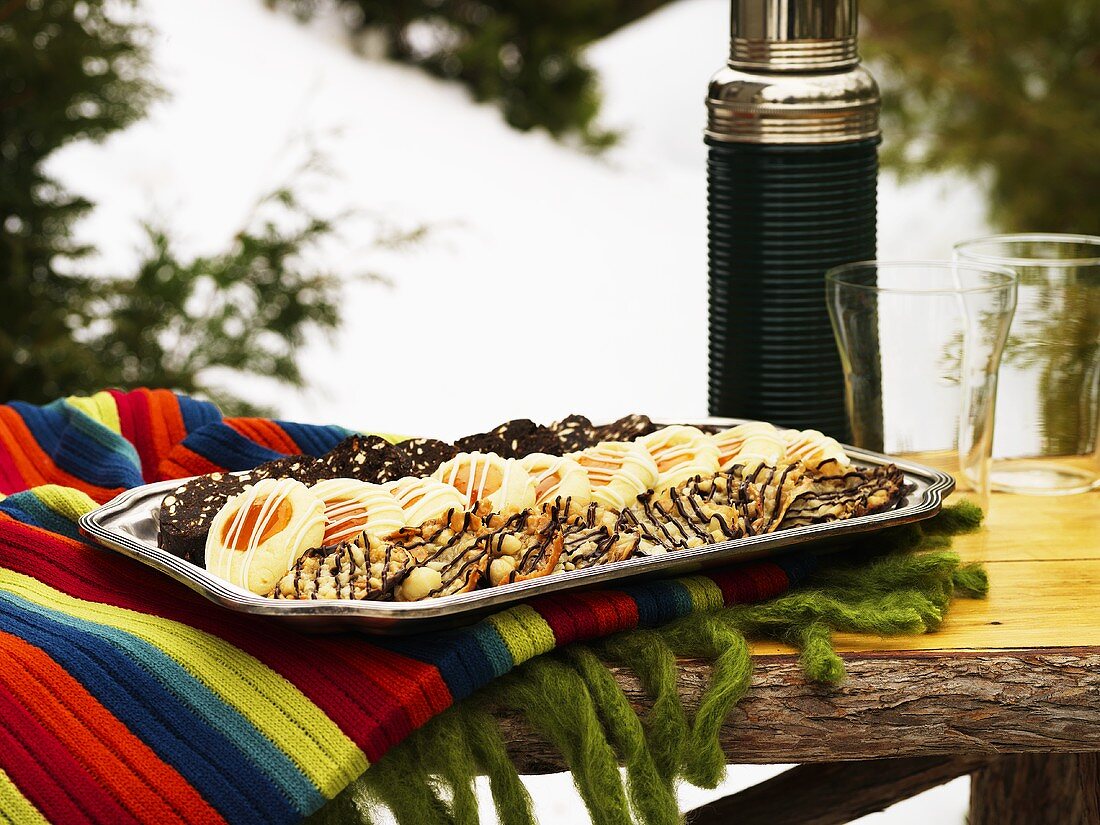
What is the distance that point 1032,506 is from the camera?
108 centimetres

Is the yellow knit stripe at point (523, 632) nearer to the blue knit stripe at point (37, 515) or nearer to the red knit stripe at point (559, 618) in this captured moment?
the red knit stripe at point (559, 618)

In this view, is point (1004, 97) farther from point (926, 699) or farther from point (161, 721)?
point (161, 721)

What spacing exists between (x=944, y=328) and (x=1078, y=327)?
0.57ft

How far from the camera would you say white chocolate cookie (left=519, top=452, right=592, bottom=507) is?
87 centimetres

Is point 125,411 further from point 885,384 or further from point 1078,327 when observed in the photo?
point 1078,327

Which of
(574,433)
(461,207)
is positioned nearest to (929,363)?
(574,433)

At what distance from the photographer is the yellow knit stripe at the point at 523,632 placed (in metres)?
0.75

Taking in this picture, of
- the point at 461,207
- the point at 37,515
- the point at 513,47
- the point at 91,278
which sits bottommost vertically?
the point at 37,515

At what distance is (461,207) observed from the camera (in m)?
4.59

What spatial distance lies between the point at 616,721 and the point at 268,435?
489mm

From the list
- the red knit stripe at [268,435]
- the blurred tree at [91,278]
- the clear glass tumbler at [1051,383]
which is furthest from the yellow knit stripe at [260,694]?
the blurred tree at [91,278]

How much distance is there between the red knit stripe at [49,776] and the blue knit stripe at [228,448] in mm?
382

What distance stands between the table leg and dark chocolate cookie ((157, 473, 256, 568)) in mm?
767

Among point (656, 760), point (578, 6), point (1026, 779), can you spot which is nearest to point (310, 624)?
point (656, 760)
